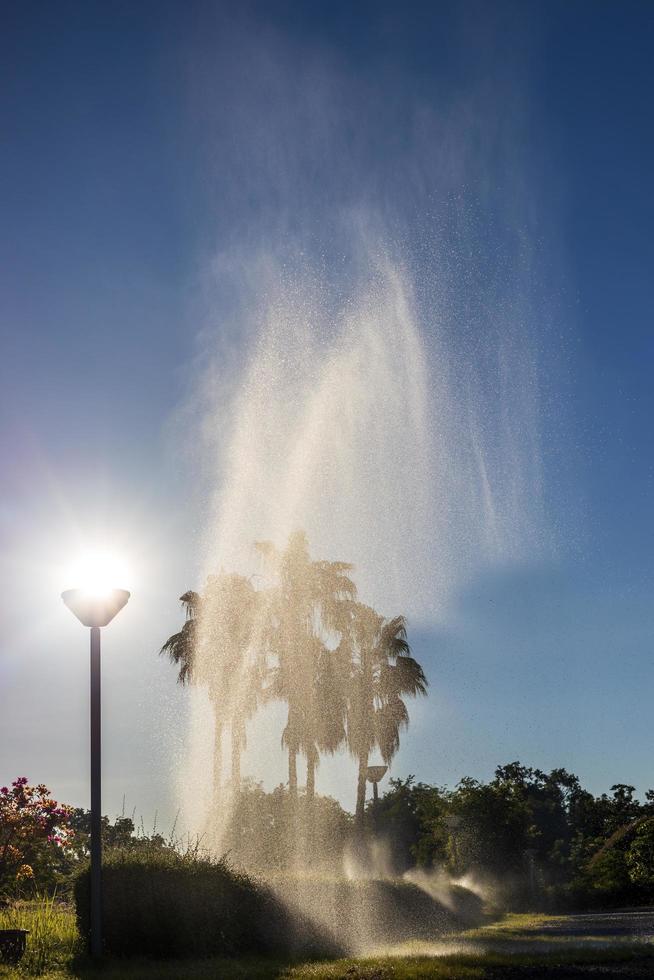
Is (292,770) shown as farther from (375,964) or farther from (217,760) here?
(375,964)

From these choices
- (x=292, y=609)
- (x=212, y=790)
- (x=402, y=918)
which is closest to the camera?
(x=402, y=918)

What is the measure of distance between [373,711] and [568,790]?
5097 cm

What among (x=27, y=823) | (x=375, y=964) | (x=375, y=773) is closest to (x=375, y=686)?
(x=375, y=773)

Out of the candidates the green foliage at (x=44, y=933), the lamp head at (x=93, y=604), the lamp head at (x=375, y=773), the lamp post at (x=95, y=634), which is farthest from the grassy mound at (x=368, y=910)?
the lamp head at (x=375, y=773)

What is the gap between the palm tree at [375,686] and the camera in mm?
38938

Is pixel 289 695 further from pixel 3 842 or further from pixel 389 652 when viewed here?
pixel 3 842

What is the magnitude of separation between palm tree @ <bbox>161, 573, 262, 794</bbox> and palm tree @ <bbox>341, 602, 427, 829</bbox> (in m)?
4.53

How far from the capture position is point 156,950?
1371 cm

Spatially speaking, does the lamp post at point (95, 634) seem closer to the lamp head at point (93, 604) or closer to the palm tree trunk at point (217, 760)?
the lamp head at point (93, 604)

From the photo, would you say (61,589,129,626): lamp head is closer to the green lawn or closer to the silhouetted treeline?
the green lawn

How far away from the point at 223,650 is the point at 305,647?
11.3 feet

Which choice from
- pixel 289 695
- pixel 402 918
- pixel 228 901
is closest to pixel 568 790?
pixel 289 695

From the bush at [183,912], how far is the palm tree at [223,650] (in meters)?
21.0

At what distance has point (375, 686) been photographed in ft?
136
